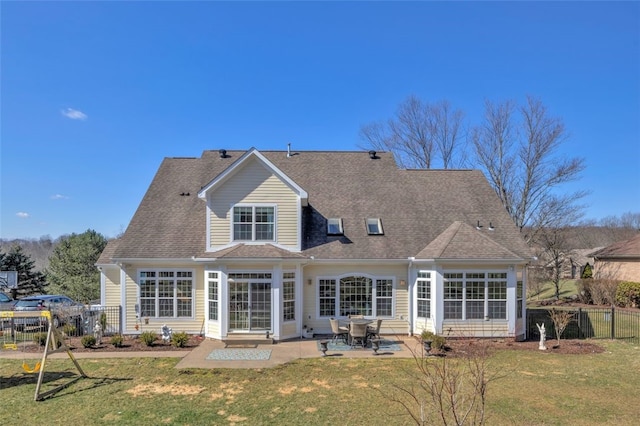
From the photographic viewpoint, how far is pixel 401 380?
1050 cm

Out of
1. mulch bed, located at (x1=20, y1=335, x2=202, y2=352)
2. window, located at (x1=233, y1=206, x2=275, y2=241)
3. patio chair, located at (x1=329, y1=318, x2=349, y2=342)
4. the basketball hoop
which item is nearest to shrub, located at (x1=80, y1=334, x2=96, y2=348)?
mulch bed, located at (x1=20, y1=335, x2=202, y2=352)

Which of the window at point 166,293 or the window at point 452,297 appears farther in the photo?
the window at point 166,293

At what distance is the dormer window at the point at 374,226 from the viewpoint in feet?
58.7

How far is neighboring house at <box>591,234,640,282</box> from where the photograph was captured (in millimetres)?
28031

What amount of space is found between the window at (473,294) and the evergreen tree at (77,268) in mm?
27905

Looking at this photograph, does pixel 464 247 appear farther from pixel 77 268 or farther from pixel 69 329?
pixel 77 268

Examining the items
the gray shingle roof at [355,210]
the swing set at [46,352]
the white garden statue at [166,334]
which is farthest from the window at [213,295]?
the swing set at [46,352]

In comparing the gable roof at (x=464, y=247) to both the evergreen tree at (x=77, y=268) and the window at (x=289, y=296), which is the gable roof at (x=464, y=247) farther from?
the evergreen tree at (x=77, y=268)

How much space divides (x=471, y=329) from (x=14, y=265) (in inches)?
1429

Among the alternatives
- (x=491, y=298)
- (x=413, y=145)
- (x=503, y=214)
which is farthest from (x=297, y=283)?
(x=413, y=145)

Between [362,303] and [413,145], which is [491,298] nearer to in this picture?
[362,303]

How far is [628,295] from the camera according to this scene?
1023 inches

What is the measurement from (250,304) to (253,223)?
336 cm

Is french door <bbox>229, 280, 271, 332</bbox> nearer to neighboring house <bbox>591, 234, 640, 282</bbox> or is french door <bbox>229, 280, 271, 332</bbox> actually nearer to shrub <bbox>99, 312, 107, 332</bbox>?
shrub <bbox>99, 312, 107, 332</bbox>
